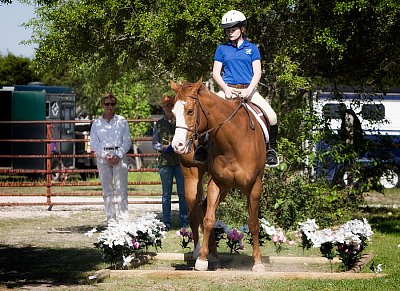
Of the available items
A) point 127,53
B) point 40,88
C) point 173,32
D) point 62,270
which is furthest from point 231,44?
point 40,88

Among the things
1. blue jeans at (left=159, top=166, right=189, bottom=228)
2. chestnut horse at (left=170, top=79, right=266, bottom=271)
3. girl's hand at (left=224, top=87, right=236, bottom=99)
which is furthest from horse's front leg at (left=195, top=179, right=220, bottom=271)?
blue jeans at (left=159, top=166, right=189, bottom=228)

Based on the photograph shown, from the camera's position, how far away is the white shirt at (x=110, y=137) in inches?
587

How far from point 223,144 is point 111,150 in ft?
15.4

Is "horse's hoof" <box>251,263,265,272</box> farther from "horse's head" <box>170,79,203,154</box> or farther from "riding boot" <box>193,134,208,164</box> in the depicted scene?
"horse's head" <box>170,79,203,154</box>

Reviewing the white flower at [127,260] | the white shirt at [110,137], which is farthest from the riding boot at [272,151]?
the white shirt at [110,137]

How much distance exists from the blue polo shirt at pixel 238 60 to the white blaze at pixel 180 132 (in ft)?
4.73

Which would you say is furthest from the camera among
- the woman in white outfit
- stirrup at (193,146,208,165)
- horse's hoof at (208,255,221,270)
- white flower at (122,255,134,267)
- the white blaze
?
the woman in white outfit

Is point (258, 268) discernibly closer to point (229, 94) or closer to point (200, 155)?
point (200, 155)

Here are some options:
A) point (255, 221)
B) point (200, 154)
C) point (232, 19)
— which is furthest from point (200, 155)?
point (232, 19)

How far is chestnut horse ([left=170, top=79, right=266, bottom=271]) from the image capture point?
1014cm

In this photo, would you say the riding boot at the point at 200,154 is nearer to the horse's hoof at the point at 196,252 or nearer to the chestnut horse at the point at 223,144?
the chestnut horse at the point at 223,144

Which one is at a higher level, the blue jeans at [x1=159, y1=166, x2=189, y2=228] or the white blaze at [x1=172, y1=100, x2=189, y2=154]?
the white blaze at [x1=172, y1=100, x2=189, y2=154]

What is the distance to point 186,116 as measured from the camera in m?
9.99

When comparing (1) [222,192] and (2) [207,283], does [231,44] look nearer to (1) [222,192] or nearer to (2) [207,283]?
(1) [222,192]
